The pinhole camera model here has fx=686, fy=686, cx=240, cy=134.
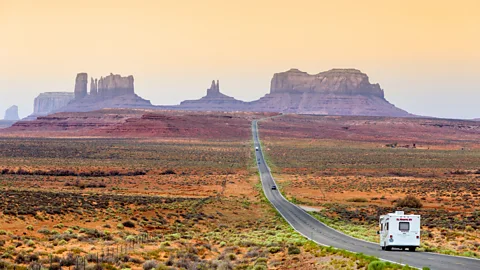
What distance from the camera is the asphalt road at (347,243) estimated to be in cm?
2348

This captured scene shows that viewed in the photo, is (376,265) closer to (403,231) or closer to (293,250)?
(403,231)

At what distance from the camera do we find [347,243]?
106 ft

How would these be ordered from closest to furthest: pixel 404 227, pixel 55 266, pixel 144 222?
pixel 55 266, pixel 404 227, pixel 144 222

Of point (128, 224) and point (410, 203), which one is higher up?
point (128, 224)

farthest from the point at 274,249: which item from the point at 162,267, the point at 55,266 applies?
the point at 55,266

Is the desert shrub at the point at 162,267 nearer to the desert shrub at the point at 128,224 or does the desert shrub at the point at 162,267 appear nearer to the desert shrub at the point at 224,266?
the desert shrub at the point at 224,266

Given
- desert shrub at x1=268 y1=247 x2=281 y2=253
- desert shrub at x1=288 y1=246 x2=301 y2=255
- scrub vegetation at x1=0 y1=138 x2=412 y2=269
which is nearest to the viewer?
scrub vegetation at x1=0 y1=138 x2=412 y2=269

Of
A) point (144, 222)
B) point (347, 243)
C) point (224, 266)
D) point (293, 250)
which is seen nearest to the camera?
point (224, 266)

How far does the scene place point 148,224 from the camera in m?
40.7

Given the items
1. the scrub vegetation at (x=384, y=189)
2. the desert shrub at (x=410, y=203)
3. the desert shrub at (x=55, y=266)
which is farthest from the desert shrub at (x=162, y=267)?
the desert shrub at (x=410, y=203)

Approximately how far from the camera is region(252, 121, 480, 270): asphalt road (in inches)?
925

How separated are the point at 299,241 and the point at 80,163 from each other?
6135cm

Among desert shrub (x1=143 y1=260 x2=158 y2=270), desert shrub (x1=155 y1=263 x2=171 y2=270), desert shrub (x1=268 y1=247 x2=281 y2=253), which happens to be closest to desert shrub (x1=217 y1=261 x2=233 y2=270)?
desert shrub (x1=155 y1=263 x2=171 y2=270)

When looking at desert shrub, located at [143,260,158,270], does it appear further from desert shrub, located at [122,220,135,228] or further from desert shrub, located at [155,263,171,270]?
desert shrub, located at [122,220,135,228]
